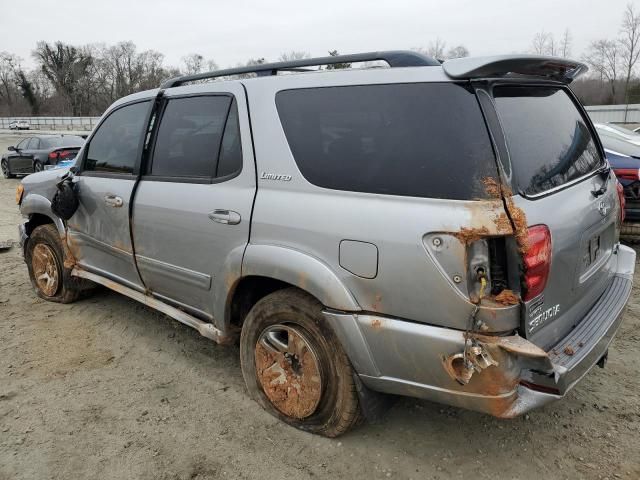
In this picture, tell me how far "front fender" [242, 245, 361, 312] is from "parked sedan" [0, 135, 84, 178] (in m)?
→ 15.1

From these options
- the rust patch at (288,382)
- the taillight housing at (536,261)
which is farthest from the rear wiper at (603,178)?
the rust patch at (288,382)

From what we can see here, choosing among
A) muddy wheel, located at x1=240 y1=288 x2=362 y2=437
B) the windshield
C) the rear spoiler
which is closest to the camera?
the rear spoiler

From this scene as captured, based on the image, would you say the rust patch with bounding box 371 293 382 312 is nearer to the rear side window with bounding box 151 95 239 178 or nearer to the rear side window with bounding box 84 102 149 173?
the rear side window with bounding box 151 95 239 178

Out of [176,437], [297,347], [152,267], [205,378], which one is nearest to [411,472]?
[297,347]

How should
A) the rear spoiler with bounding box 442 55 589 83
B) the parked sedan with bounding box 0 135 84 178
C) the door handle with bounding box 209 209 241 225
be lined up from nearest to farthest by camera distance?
the rear spoiler with bounding box 442 55 589 83, the door handle with bounding box 209 209 241 225, the parked sedan with bounding box 0 135 84 178

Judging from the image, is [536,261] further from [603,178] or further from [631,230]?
[631,230]

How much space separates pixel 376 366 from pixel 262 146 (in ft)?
4.36

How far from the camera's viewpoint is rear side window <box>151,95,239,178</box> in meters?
3.14

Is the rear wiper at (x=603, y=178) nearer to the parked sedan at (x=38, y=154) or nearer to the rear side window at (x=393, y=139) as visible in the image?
the rear side window at (x=393, y=139)

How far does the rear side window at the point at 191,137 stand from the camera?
3.14 metres

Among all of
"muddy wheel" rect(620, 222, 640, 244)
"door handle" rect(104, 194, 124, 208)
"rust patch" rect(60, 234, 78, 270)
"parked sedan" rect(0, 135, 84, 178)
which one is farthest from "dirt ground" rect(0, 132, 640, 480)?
"parked sedan" rect(0, 135, 84, 178)

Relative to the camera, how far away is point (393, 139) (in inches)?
92.9

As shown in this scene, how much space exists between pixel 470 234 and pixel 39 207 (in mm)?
4143

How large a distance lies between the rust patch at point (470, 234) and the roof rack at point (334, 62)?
2.67ft
